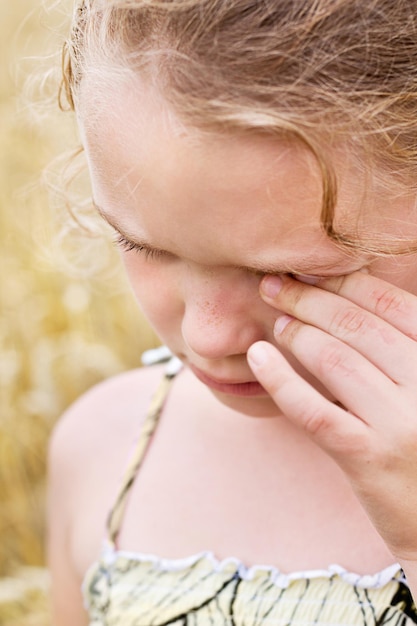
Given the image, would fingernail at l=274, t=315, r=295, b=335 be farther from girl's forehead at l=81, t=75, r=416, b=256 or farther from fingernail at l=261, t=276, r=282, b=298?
girl's forehead at l=81, t=75, r=416, b=256

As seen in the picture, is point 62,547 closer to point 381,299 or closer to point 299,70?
point 381,299

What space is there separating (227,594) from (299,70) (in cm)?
98

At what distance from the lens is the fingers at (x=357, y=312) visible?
1.36m

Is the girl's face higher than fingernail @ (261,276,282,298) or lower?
higher

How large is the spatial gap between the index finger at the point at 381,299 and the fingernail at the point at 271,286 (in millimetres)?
90

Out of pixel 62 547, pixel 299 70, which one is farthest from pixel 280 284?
pixel 62 547

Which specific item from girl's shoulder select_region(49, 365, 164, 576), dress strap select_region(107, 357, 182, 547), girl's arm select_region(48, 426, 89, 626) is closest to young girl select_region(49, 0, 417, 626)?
dress strap select_region(107, 357, 182, 547)

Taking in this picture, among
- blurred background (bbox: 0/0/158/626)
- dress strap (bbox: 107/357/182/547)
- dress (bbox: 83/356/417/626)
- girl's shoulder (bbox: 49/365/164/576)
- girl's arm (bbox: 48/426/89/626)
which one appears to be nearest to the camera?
dress (bbox: 83/356/417/626)

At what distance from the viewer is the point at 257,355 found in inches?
53.1

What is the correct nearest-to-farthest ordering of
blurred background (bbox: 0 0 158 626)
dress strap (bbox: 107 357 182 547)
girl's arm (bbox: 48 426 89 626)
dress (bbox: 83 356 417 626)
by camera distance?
dress (bbox: 83 356 417 626) < dress strap (bbox: 107 357 182 547) < girl's arm (bbox: 48 426 89 626) < blurred background (bbox: 0 0 158 626)

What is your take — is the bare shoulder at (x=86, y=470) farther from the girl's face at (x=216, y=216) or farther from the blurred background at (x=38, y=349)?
the blurred background at (x=38, y=349)

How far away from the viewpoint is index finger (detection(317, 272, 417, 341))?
1.38 meters

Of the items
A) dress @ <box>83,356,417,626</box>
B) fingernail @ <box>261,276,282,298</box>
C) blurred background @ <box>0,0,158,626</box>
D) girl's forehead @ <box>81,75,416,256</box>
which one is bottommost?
dress @ <box>83,356,417,626</box>

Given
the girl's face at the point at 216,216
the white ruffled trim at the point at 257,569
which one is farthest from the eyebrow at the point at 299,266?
the white ruffled trim at the point at 257,569
